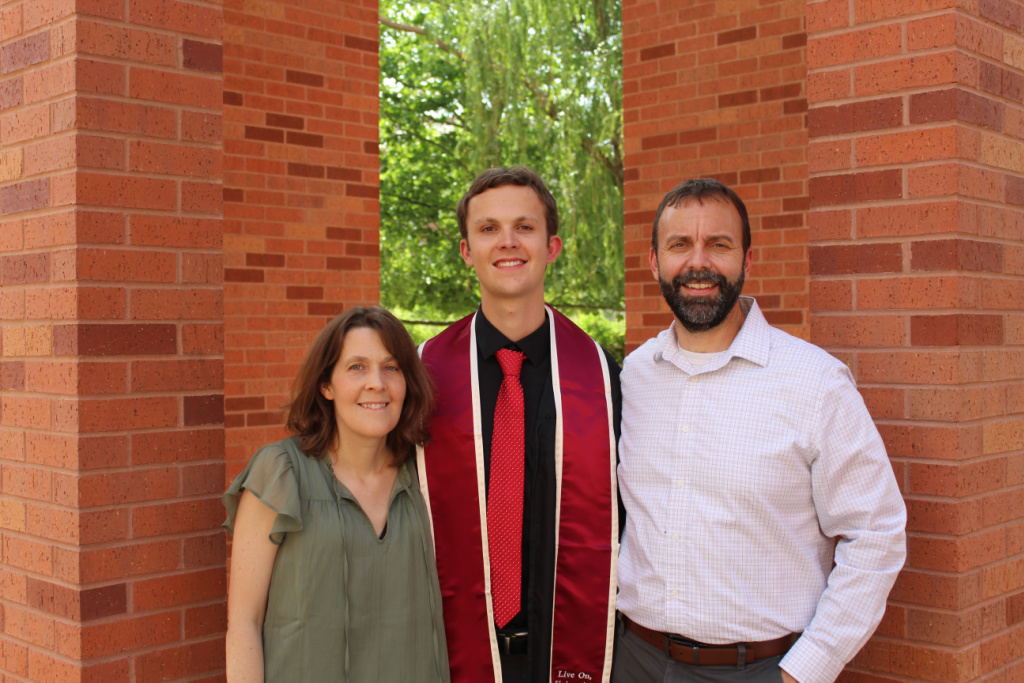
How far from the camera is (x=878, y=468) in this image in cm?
230

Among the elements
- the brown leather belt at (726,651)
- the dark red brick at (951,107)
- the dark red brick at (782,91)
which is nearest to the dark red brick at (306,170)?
the dark red brick at (782,91)

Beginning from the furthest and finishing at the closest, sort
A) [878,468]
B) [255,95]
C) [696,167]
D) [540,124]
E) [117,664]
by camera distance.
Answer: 1. [540,124]
2. [696,167]
3. [255,95]
4. [117,664]
5. [878,468]

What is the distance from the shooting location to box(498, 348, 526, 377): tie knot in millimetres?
2910

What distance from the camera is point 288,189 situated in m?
5.22

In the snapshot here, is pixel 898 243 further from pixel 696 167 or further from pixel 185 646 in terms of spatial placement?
pixel 696 167

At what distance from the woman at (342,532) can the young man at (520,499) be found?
0.17m

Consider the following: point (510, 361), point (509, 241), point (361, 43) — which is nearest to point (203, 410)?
point (510, 361)

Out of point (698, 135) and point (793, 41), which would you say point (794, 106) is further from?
point (698, 135)

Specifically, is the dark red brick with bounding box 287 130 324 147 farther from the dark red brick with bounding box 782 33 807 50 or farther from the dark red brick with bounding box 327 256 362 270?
the dark red brick with bounding box 782 33 807 50

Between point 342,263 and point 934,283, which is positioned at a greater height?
point 342,263

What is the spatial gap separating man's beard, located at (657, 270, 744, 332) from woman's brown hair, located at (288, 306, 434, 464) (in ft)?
2.31

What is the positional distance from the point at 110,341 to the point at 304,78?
314cm

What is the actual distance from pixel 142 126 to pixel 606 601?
1741mm

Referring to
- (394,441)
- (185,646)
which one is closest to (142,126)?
(394,441)
